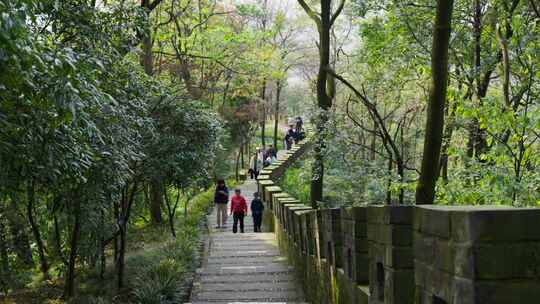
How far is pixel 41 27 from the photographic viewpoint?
9.30 m

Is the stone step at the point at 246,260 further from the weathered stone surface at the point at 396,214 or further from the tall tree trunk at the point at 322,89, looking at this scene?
the weathered stone surface at the point at 396,214

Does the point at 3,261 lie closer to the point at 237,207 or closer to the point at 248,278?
the point at 237,207

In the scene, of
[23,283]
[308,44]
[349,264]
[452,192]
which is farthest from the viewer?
[308,44]

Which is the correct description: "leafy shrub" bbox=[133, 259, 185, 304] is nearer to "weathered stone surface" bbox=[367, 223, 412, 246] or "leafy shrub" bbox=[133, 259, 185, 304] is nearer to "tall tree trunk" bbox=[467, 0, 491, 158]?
"tall tree trunk" bbox=[467, 0, 491, 158]

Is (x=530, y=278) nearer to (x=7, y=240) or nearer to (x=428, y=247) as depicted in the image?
(x=428, y=247)

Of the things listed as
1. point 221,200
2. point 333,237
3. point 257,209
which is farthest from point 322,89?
point 333,237

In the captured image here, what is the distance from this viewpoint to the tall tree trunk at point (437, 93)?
26.5ft

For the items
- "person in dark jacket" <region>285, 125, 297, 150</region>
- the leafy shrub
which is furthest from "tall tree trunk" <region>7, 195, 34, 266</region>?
"person in dark jacket" <region>285, 125, 297, 150</region>

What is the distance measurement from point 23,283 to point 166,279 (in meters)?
6.79

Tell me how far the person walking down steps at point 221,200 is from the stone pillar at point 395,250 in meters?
15.5

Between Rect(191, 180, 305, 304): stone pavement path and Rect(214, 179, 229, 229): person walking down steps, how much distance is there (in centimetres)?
252

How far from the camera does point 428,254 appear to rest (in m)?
3.88

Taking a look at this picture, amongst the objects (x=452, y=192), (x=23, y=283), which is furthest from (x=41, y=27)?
(x=23, y=283)

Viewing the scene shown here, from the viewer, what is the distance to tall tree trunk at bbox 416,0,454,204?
806cm
